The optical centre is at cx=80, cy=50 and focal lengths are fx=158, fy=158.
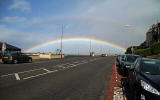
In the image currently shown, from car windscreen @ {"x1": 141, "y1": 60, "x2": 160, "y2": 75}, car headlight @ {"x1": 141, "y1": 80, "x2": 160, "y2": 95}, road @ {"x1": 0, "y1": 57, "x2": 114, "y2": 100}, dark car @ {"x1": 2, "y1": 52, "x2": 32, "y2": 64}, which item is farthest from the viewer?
dark car @ {"x1": 2, "y1": 52, "x2": 32, "y2": 64}

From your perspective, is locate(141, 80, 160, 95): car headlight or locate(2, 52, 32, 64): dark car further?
locate(2, 52, 32, 64): dark car

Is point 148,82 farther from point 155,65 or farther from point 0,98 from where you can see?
point 0,98

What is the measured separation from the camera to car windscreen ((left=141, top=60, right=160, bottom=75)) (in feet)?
17.5

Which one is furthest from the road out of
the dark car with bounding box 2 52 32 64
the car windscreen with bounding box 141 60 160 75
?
the dark car with bounding box 2 52 32 64

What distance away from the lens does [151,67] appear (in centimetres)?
566

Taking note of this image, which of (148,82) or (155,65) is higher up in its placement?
(155,65)

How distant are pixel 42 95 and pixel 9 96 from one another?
114 centimetres

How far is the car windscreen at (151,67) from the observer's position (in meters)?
5.33

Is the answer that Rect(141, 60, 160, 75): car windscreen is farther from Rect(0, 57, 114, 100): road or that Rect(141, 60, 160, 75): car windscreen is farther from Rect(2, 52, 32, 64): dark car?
Rect(2, 52, 32, 64): dark car

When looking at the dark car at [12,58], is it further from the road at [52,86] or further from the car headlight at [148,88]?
the car headlight at [148,88]

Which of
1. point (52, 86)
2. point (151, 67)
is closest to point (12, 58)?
point (52, 86)

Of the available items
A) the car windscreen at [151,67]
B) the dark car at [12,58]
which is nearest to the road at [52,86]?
the car windscreen at [151,67]

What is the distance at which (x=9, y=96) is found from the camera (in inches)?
219

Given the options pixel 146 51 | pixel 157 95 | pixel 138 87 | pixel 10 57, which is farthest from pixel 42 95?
pixel 146 51
